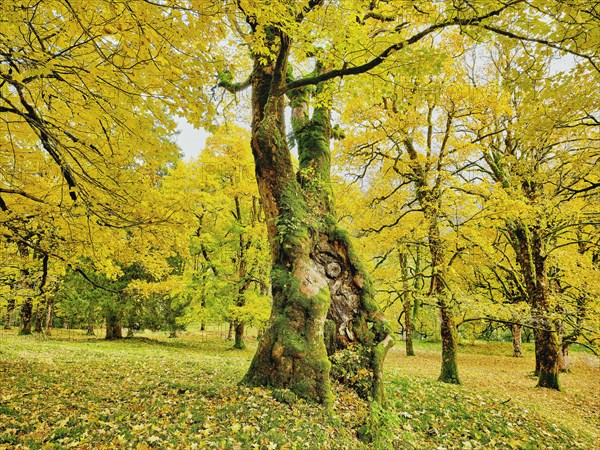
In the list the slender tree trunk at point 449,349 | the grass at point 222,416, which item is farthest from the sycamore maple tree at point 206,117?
the slender tree trunk at point 449,349

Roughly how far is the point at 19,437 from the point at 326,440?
10.4 ft

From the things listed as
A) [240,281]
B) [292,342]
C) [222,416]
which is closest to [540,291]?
[292,342]

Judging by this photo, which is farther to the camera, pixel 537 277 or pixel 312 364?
pixel 537 277

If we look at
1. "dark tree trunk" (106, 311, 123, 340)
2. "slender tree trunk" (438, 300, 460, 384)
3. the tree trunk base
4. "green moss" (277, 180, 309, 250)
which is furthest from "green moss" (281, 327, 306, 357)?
"dark tree trunk" (106, 311, 123, 340)

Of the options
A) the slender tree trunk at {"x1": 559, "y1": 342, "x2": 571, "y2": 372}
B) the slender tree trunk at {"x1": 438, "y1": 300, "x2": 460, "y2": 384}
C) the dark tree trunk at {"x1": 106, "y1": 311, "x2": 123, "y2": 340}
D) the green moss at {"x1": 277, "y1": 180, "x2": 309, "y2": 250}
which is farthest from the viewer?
the dark tree trunk at {"x1": 106, "y1": 311, "x2": 123, "y2": 340}

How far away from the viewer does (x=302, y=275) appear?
541 cm

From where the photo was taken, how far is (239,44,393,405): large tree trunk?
4.83m

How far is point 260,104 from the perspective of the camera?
21.1ft

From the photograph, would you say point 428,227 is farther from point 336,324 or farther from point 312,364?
point 312,364

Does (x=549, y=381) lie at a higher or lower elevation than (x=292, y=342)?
lower

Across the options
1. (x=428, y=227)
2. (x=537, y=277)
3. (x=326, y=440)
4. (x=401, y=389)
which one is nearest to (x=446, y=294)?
(x=428, y=227)

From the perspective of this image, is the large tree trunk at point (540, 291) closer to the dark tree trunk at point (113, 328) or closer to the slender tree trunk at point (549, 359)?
the slender tree trunk at point (549, 359)

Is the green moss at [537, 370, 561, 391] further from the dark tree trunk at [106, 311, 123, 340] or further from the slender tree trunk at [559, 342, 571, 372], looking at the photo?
the dark tree trunk at [106, 311, 123, 340]

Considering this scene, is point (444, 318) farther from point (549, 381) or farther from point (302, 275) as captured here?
point (302, 275)
